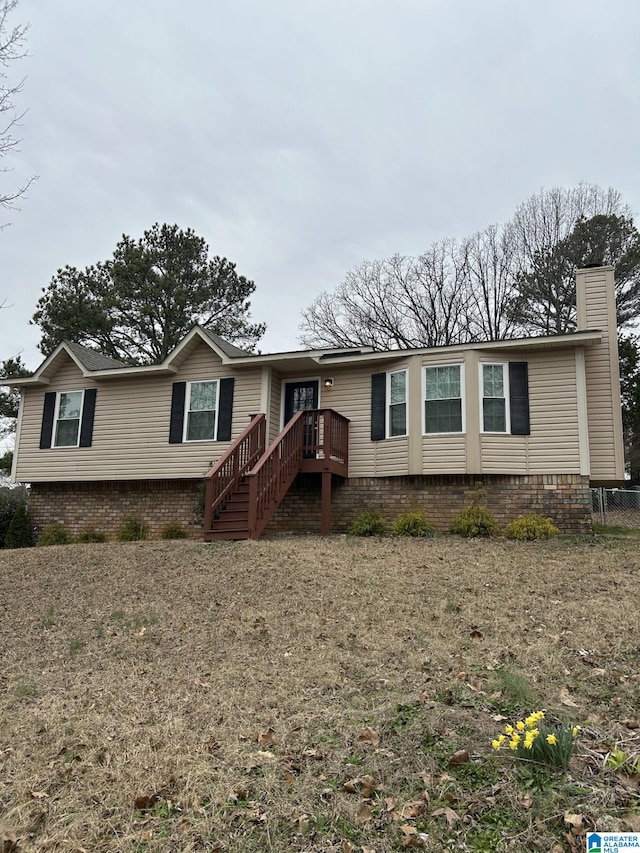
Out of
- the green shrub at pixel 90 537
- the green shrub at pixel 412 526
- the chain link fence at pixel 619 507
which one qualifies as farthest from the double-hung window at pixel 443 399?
the green shrub at pixel 90 537

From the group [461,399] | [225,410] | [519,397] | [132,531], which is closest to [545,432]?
[519,397]

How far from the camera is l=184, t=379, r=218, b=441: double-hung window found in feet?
49.0

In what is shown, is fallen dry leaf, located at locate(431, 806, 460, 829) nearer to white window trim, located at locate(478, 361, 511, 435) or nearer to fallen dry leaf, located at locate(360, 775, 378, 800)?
fallen dry leaf, located at locate(360, 775, 378, 800)

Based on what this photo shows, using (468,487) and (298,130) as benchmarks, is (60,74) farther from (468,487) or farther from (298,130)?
(468,487)

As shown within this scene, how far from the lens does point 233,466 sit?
40.5 feet

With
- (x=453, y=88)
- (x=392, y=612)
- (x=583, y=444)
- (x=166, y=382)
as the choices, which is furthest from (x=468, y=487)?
(x=453, y=88)

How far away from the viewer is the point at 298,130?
678 inches

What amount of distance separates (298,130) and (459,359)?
8.77 metres

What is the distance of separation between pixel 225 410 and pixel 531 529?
24.4 ft

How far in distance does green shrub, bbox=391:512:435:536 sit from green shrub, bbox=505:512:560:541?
5.02 ft

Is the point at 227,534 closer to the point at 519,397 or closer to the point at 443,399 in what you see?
the point at 443,399

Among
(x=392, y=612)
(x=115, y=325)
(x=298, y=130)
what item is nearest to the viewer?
(x=392, y=612)

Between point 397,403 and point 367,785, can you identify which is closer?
point 367,785

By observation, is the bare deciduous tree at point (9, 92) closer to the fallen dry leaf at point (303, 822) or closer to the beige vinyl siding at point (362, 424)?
the beige vinyl siding at point (362, 424)
